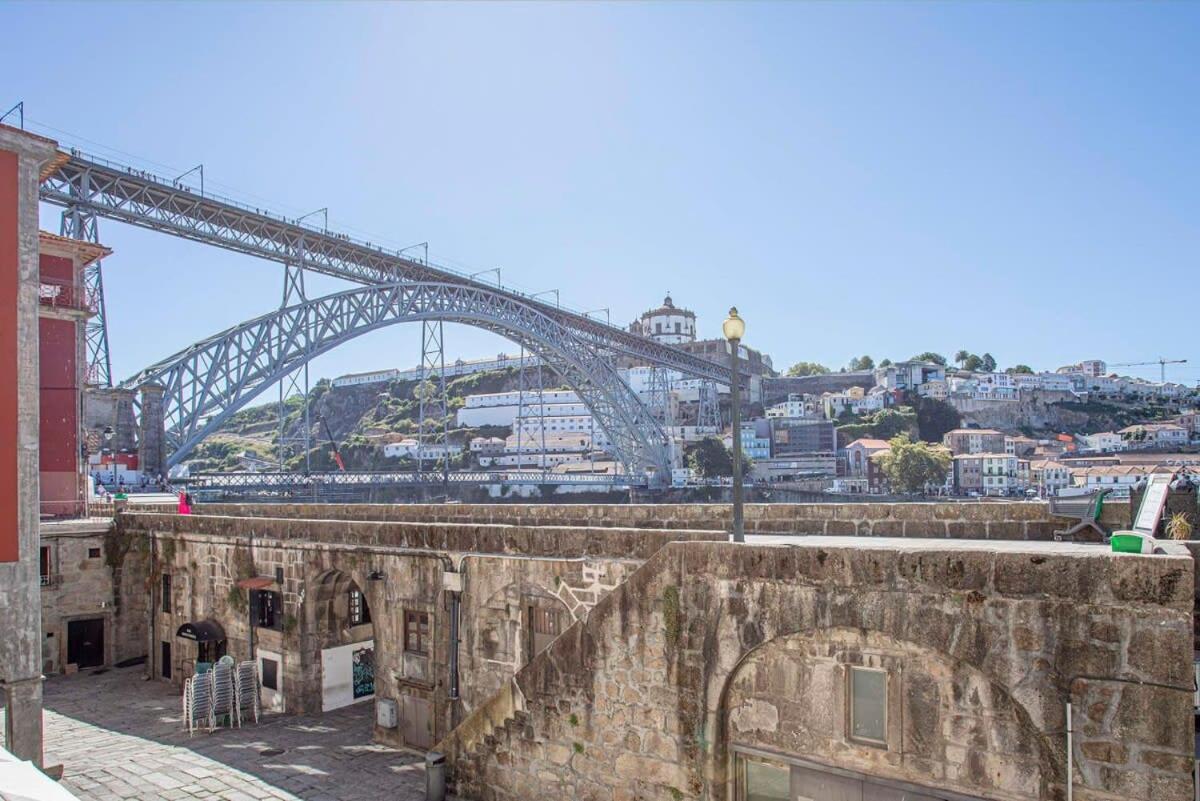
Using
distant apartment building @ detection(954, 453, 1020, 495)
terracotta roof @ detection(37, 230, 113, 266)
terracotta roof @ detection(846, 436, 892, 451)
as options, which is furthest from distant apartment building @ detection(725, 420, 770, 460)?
terracotta roof @ detection(37, 230, 113, 266)

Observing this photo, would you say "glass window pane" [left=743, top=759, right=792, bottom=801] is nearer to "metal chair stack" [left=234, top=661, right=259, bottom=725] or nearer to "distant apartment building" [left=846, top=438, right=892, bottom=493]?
"metal chair stack" [left=234, top=661, right=259, bottom=725]

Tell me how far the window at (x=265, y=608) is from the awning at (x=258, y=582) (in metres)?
0.20

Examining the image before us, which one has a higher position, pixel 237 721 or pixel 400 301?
pixel 400 301

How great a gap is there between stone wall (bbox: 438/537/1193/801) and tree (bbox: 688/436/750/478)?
71027 millimetres

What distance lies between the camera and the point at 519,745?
8906 millimetres

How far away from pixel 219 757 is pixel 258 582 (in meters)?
3.22

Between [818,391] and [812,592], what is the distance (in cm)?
11142

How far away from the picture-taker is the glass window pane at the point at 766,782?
7.25 m

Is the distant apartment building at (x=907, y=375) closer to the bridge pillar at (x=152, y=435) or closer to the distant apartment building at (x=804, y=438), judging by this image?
the distant apartment building at (x=804, y=438)

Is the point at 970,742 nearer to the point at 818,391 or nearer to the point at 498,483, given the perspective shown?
the point at 498,483

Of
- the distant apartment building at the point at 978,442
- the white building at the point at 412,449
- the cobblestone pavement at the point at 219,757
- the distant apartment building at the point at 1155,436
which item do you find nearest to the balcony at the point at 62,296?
the cobblestone pavement at the point at 219,757

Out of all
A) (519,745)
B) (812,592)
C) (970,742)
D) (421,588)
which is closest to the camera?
(970,742)

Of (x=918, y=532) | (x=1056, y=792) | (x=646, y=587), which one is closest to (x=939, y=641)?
(x=1056, y=792)

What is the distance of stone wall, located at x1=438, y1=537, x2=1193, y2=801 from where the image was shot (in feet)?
18.2
